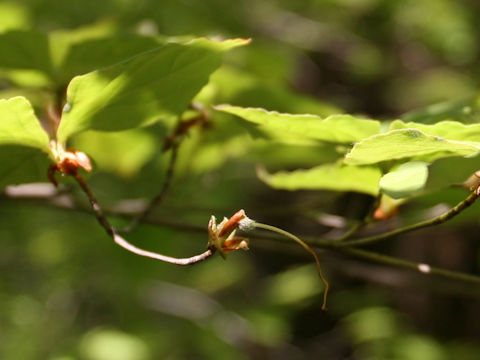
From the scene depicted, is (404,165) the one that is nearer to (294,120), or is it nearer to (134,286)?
(294,120)

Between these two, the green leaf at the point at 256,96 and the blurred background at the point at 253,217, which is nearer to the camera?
the green leaf at the point at 256,96

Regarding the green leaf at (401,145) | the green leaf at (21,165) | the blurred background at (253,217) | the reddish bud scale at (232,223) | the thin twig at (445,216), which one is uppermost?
the green leaf at (401,145)

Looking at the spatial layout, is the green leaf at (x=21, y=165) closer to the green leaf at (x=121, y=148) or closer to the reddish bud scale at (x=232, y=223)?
the reddish bud scale at (x=232, y=223)

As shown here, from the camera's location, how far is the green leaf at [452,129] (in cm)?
65

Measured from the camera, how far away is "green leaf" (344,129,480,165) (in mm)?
599

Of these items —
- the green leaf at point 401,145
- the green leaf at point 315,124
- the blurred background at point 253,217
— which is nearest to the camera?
the green leaf at point 401,145

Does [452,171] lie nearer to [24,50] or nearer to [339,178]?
[339,178]

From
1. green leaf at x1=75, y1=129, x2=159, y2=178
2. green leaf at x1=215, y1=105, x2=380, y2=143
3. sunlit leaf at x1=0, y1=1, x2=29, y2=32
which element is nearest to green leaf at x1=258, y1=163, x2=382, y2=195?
green leaf at x1=215, y1=105, x2=380, y2=143

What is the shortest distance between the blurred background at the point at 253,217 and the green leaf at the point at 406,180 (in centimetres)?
21

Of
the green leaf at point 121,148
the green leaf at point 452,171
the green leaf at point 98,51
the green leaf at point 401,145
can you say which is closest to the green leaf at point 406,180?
the green leaf at point 401,145

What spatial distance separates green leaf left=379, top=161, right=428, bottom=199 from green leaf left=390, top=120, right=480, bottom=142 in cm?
4

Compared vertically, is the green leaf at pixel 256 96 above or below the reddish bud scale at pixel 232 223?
below

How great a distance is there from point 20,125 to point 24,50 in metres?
0.26

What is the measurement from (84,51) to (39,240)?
183cm
